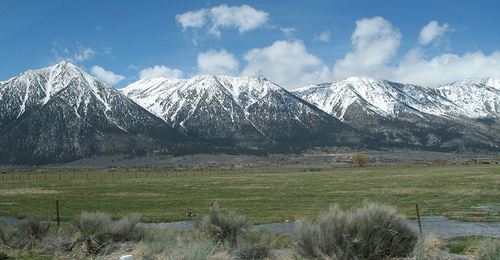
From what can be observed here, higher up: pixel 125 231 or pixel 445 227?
pixel 125 231

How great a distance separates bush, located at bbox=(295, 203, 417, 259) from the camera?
42.3 ft

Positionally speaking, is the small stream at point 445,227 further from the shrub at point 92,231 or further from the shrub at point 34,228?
the shrub at point 34,228

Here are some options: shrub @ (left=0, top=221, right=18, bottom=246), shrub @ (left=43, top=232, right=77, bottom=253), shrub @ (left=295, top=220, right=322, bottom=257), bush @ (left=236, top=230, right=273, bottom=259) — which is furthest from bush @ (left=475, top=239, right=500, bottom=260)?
shrub @ (left=0, top=221, right=18, bottom=246)

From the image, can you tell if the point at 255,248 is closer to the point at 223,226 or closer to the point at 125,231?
the point at 223,226

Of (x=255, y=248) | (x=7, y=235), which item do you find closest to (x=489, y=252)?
(x=255, y=248)

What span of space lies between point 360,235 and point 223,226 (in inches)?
226

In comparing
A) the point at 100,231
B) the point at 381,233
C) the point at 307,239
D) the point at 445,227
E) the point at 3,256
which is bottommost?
the point at 445,227

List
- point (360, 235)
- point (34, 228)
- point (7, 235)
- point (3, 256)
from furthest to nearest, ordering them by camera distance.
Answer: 1. point (34, 228)
2. point (7, 235)
3. point (3, 256)
4. point (360, 235)

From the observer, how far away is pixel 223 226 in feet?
56.8

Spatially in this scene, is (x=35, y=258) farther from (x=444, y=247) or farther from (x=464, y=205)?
(x=464, y=205)

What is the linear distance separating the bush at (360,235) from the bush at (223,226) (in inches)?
158

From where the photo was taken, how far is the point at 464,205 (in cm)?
3381

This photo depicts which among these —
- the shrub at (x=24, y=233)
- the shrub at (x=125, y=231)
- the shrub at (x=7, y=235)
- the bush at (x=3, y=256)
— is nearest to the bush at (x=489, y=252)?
the shrub at (x=125, y=231)

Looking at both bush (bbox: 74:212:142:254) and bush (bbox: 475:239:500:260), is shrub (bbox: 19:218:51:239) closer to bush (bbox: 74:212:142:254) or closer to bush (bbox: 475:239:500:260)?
bush (bbox: 74:212:142:254)
